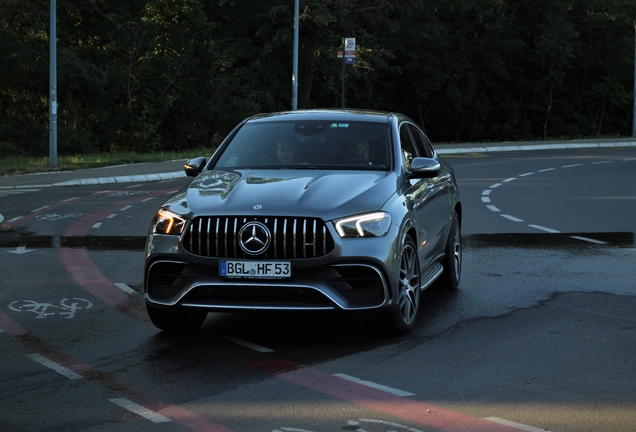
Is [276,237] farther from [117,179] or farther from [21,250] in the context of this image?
[117,179]

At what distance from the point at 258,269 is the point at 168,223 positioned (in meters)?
0.79

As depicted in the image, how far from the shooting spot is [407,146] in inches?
363

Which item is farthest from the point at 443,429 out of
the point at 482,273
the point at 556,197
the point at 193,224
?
the point at 556,197

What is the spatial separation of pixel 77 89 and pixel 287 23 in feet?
33.8

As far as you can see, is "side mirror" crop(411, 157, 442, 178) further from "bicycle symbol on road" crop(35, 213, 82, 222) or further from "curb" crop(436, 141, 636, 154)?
"curb" crop(436, 141, 636, 154)

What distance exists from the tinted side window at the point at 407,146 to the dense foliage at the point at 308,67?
3184 centimetres

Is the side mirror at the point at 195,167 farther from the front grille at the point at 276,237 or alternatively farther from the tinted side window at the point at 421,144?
the tinted side window at the point at 421,144

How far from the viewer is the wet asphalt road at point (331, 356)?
570cm

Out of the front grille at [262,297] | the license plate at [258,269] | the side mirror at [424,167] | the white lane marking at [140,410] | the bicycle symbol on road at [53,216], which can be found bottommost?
the bicycle symbol on road at [53,216]

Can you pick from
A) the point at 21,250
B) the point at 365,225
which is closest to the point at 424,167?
the point at 365,225

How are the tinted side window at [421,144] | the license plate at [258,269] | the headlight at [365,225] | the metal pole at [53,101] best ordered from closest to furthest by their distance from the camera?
the license plate at [258,269]
the headlight at [365,225]
the tinted side window at [421,144]
the metal pole at [53,101]

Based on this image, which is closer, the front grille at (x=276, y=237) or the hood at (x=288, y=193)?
the front grille at (x=276, y=237)

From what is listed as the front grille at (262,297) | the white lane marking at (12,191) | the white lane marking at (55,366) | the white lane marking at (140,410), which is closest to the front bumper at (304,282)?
the front grille at (262,297)

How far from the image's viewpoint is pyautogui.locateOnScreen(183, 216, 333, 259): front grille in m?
7.25
